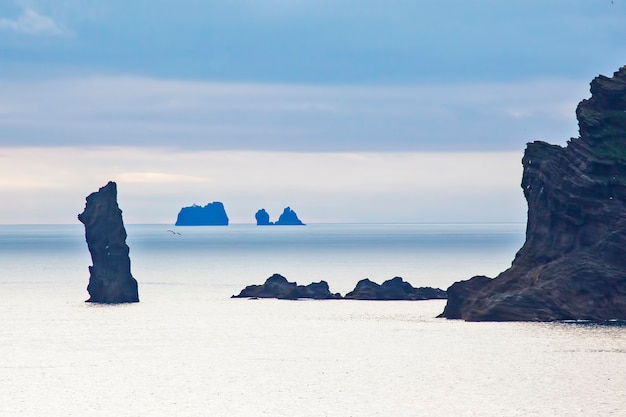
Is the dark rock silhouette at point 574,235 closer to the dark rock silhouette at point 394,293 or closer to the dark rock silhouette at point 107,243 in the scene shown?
the dark rock silhouette at point 394,293

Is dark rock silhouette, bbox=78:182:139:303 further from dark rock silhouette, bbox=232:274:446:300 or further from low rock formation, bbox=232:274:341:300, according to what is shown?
dark rock silhouette, bbox=232:274:446:300

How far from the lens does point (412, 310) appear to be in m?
138

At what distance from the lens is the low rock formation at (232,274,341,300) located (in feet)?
512

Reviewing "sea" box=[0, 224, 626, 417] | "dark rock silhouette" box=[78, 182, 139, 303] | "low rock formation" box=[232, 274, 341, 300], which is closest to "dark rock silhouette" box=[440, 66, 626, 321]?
"sea" box=[0, 224, 626, 417]

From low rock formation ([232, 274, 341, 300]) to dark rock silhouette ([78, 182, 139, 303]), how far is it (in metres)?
22.7

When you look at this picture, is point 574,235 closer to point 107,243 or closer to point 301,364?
point 301,364

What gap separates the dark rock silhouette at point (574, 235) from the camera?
11194 cm

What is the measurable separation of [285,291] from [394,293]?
1437cm

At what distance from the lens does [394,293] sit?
15362cm

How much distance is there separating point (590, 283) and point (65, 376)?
50.6 metres

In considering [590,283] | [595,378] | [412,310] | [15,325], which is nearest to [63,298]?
[15,325]

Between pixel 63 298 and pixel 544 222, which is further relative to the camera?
pixel 63 298

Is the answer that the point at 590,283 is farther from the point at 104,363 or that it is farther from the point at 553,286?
the point at 104,363

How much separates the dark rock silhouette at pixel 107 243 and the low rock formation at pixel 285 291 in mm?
22701
